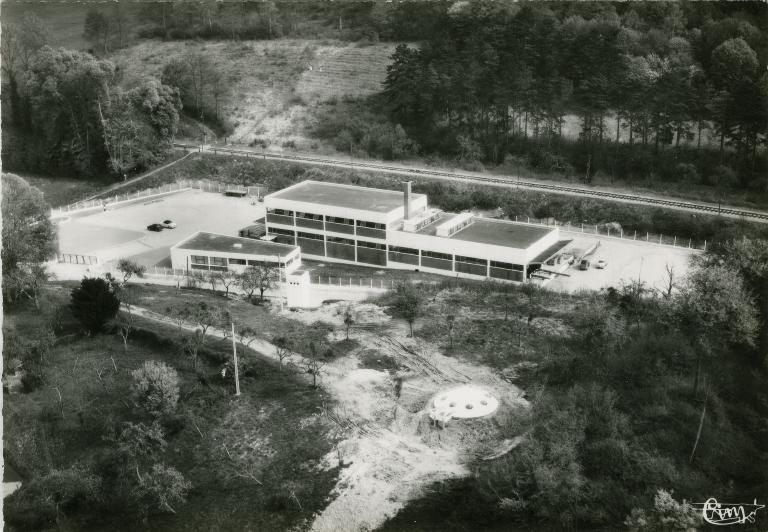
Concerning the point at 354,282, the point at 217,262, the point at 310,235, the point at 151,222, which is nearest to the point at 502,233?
the point at 354,282

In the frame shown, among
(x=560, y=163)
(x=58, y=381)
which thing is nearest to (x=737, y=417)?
(x=58, y=381)

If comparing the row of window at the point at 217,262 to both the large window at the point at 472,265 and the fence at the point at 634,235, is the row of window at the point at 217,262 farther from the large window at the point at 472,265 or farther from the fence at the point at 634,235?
the fence at the point at 634,235

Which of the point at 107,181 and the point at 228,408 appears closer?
the point at 228,408

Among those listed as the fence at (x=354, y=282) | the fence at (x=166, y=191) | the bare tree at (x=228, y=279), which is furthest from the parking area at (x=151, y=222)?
the fence at (x=354, y=282)

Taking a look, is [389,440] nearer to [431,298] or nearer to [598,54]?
[431,298]

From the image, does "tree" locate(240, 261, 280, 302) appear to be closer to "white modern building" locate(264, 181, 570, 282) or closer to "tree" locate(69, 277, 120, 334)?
"white modern building" locate(264, 181, 570, 282)

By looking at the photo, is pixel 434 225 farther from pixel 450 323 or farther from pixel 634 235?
pixel 634 235
